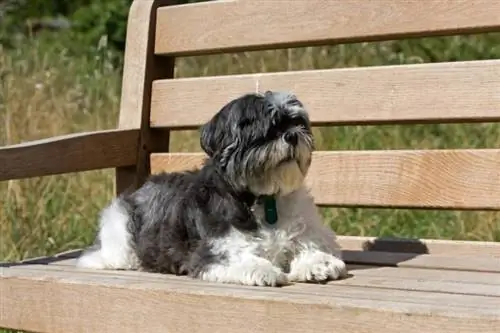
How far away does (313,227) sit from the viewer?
121 inches

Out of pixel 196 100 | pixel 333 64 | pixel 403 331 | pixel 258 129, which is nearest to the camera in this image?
pixel 403 331

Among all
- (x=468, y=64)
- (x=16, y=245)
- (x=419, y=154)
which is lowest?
(x=16, y=245)

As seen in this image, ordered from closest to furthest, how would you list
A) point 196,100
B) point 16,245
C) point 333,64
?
point 196,100
point 16,245
point 333,64

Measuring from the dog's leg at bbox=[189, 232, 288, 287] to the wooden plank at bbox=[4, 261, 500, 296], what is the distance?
0.18ft

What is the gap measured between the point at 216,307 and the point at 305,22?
1462mm

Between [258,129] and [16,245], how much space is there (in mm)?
2218

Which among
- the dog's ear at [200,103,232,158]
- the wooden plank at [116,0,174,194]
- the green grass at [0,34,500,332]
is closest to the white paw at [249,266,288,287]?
the dog's ear at [200,103,232,158]

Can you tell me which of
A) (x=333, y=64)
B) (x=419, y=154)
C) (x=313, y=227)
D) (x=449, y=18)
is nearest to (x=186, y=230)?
(x=313, y=227)

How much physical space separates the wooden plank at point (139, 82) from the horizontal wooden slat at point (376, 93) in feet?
0.35

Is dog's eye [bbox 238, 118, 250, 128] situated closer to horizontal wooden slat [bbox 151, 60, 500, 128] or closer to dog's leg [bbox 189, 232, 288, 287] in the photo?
dog's leg [bbox 189, 232, 288, 287]

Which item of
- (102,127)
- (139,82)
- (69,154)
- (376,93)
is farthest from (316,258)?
(102,127)

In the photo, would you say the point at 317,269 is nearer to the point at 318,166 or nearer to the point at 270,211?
the point at 270,211

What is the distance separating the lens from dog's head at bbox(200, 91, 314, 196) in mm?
2898

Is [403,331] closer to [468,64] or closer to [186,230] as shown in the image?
[186,230]
